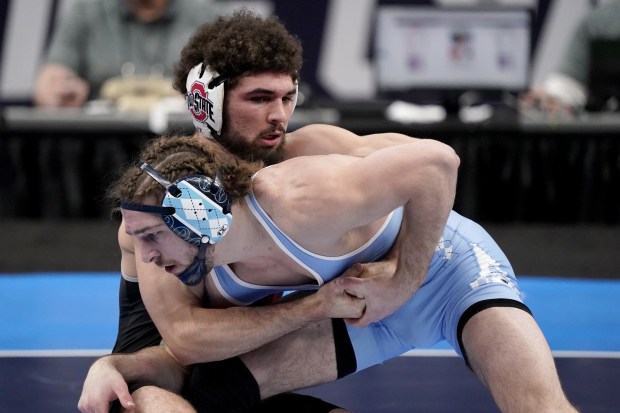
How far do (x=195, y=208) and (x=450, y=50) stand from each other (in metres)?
4.80

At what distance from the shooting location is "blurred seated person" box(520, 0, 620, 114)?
7.36 meters

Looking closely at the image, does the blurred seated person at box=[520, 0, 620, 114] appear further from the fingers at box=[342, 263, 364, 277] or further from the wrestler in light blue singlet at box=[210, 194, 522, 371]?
the fingers at box=[342, 263, 364, 277]

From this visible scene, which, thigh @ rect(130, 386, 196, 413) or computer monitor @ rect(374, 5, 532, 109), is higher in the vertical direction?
computer monitor @ rect(374, 5, 532, 109)

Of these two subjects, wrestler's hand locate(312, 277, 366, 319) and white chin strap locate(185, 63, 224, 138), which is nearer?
wrestler's hand locate(312, 277, 366, 319)

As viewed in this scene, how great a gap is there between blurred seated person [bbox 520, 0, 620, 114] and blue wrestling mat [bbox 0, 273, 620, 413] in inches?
70.3

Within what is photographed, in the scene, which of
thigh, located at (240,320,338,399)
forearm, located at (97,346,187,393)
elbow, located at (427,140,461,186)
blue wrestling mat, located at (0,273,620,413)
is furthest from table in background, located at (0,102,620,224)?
elbow, located at (427,140,461,186)

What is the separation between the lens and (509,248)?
6691 millimetres

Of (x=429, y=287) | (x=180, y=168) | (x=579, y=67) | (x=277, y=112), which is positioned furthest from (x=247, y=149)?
(x=579, y=67)

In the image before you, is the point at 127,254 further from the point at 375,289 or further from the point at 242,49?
the point at 375,289

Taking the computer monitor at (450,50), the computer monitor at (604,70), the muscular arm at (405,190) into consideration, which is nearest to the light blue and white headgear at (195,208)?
the muscular arm at (405,190)

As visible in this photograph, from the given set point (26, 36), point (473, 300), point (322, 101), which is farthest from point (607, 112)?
point (26, 36)

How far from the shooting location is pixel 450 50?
7.46m

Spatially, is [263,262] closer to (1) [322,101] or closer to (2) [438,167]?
(2) [438,167]

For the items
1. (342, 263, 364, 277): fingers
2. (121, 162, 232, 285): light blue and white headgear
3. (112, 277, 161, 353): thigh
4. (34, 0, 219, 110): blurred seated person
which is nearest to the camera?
(121, 162, 232, 285): light blue and white headgear
